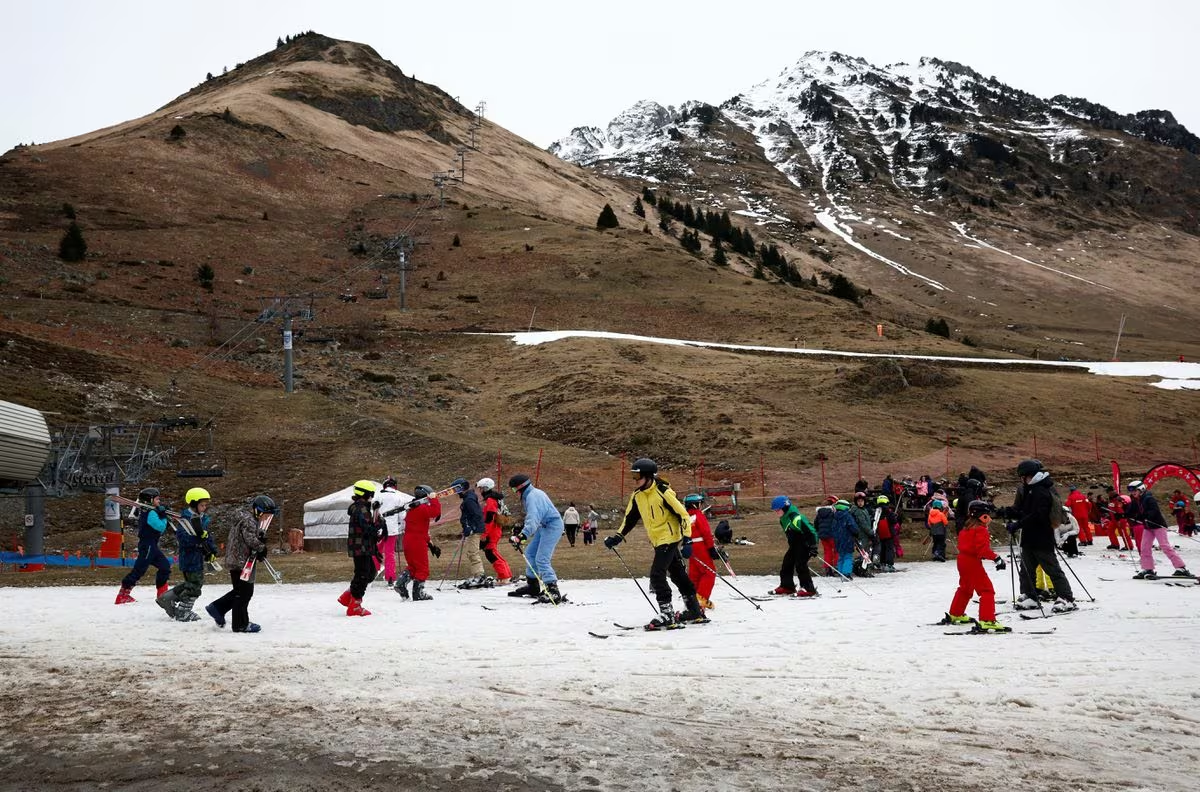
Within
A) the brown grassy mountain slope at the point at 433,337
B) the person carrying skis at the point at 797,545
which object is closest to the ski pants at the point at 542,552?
the person carrying skis at the point at 797,545

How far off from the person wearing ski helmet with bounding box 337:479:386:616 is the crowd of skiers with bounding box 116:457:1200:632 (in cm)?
2

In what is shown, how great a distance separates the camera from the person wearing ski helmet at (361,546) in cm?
1448

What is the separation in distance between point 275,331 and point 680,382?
2692cm

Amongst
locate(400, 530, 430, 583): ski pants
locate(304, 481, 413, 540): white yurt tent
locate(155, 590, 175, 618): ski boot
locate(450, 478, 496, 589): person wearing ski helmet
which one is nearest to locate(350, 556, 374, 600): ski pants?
locate(400, 530, 430, 583): ski pants

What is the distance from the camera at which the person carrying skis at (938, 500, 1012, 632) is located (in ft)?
39.3

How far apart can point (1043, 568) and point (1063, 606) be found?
1.95 ft

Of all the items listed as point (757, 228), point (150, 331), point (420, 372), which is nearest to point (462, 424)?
point (420, 372)

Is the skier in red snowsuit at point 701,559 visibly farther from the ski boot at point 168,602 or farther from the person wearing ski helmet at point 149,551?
→ the person wearing ski helmet at point 149,551

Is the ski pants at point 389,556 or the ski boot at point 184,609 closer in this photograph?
the ski boot at point 184,609

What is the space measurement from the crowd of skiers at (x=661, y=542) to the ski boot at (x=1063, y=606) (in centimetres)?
2

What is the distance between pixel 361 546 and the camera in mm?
14742

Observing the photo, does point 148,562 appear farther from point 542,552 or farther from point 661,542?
point 661,542

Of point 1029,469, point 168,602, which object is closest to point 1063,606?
point 1029,469

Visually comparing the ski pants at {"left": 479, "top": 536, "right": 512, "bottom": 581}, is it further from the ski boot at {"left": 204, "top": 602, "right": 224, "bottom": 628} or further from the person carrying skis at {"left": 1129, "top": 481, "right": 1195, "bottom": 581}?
the person carrying skis at {"left": 1129, "top": 481, "right": 1195, "bottom": 581}
